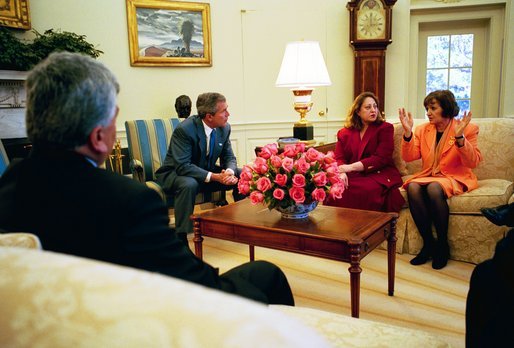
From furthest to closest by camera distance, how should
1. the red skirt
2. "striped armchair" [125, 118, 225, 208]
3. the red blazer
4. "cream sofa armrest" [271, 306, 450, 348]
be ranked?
"striped armchair" [125, 118, 225, 208] < the red blazer < the red skirt < "cream sofa armrest" [271, 306, 450, 348]

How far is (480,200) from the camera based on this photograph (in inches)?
118

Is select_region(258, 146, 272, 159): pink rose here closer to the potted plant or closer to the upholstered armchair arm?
the upholstered armchair arm

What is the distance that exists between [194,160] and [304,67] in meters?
1.26

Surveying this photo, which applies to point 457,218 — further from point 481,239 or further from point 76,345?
point 76,345

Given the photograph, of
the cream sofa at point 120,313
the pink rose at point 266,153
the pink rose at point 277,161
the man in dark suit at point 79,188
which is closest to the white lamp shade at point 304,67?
the pink rose at point 266,153

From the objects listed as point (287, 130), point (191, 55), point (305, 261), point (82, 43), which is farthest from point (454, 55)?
point (82, 43)

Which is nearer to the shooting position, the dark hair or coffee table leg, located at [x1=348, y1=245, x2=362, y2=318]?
coffee table leg, located at [x1=348, y1=245, x2=362, y2=318]

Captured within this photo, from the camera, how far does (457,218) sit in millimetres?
3080

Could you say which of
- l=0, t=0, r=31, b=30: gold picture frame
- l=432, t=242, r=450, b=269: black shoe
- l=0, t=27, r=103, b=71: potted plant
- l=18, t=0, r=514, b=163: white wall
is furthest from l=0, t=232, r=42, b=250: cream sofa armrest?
l=18, t=0, r=514, b=163: white wall

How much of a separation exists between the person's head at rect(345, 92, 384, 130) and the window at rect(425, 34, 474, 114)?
9.57 ft

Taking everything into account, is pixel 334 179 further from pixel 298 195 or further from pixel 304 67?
pixel 304 67

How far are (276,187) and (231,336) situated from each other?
73.2 inches

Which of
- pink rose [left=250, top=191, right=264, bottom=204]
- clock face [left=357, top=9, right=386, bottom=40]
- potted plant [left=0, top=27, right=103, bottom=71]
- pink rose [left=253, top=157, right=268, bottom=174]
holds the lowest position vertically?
pink rose [left=250, top=191, right=264, bottom=204]

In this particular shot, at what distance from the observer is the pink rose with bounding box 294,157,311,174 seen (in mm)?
2318
